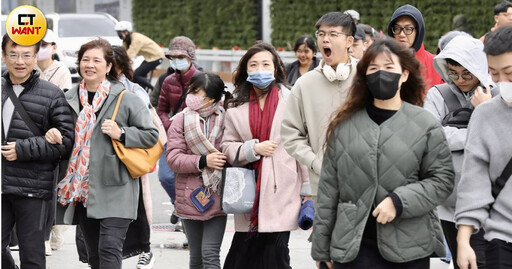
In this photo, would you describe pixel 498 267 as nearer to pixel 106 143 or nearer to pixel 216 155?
pixel 216 155

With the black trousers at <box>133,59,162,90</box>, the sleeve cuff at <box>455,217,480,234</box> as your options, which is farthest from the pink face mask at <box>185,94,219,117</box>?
the black trousers at <box>133,59,162,90</box>

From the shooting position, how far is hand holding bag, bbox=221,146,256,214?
686 centimetres

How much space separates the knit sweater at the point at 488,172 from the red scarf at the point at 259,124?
2.14 meters

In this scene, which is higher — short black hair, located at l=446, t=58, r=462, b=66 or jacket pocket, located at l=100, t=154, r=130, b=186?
short black hair, located at l=446, t=58, r=462, b=66

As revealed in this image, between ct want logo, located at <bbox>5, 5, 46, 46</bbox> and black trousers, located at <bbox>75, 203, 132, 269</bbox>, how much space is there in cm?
115

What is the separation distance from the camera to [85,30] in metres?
28.0

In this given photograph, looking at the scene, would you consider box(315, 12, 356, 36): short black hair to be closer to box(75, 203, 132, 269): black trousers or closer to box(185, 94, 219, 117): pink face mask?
box(185, 94, 219, 117): pink face mask

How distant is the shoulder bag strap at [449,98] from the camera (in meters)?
6.16

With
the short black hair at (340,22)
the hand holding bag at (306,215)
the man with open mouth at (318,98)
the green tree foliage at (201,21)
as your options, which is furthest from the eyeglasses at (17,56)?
the green tree foliage at (201,21)

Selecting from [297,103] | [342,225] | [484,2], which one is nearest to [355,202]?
[342,225]

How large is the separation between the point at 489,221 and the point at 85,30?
2390 cm

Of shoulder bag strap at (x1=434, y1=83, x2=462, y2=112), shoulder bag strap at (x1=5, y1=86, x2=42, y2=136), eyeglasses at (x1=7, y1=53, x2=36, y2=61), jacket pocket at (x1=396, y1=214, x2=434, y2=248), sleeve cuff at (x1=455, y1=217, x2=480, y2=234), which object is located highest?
eyeglasses at (x1=7, y1=53, x2=36, y2=61)

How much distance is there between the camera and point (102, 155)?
23.1ft

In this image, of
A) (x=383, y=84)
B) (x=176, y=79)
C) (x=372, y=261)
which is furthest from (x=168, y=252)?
(x=383, y=84)
